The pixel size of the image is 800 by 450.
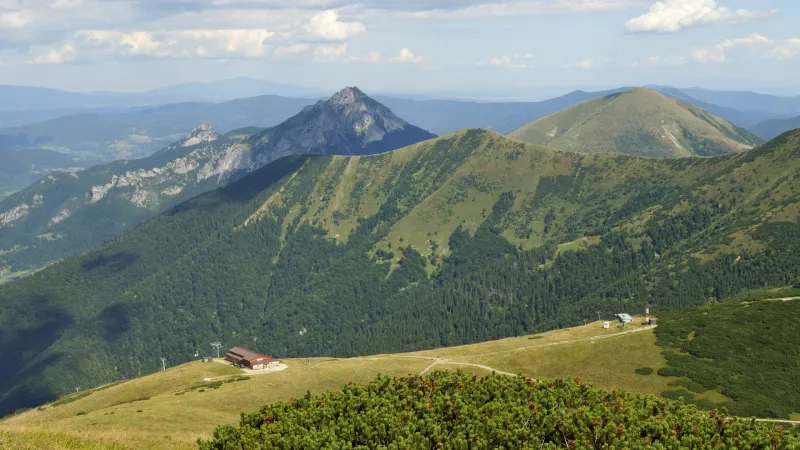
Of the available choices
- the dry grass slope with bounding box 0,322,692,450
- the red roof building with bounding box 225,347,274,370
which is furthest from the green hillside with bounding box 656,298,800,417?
the red roof building with bounding box 225,347,274,370

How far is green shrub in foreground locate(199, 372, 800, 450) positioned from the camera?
1698 inches

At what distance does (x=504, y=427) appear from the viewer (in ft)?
146

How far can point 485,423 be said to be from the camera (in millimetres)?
45250

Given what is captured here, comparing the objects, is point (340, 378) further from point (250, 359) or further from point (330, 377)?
point (250, 359)

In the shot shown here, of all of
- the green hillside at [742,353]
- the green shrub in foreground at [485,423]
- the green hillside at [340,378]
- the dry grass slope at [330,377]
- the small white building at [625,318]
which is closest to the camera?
the green shrub in foreground at [485,423]

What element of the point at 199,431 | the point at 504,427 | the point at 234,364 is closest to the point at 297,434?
the point at 504,427

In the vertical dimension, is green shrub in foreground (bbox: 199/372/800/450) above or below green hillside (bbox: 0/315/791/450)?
above

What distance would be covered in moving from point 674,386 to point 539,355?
29.5 m

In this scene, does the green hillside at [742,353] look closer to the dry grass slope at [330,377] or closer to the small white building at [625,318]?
the dry grass slope at [330,377]

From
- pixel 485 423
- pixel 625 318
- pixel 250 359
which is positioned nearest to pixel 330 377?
pixel 250 359

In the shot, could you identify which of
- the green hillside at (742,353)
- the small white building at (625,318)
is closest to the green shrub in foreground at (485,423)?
the green hillside at (742,353)

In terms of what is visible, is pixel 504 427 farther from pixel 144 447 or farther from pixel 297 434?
pixel 144 447

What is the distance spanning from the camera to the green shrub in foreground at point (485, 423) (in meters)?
43.1

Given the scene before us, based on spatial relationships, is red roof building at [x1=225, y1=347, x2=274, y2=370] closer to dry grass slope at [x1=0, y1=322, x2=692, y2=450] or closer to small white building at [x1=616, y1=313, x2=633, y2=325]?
dry grass slope at [x1=0, y1=322, x2=692, y2=450]
